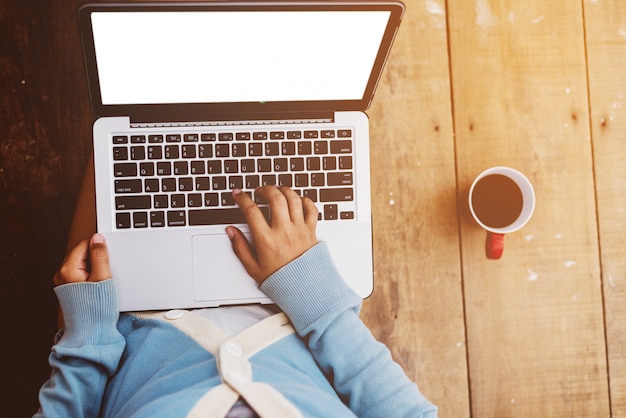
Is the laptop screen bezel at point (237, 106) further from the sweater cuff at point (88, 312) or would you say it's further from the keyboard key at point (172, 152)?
the sweater cuff at point (88, 312)

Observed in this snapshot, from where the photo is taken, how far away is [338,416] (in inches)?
23.5

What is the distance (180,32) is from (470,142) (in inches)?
19.6

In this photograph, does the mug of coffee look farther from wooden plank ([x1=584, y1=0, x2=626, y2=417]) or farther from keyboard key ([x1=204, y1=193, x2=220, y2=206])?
keyboard key ([x1=204, y1=193, x2=220, y2=206])

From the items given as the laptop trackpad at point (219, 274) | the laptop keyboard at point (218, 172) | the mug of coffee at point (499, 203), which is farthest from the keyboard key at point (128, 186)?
the mug of coffee at point (499, 203)

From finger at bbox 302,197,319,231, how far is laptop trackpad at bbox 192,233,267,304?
0.11 meters

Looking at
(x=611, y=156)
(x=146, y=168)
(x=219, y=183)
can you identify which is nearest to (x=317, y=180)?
(x=219, y=183)

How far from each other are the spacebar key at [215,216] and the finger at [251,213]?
0.05ft

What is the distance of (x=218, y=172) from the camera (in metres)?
0.72

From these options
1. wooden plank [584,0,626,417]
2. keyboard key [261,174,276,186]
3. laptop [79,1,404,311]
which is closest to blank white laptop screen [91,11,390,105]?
laptop [79,1,404,311]

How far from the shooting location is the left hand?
69 centimetres

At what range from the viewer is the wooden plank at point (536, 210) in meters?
0.85

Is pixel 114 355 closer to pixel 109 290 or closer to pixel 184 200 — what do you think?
pixel 109 290

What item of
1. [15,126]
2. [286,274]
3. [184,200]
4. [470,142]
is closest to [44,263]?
[15,126]

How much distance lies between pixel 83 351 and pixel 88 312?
5 cm
